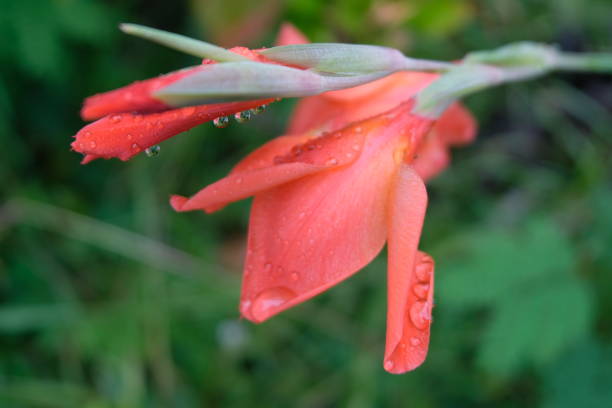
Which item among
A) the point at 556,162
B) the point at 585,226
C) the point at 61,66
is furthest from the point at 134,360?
the point at 556,162

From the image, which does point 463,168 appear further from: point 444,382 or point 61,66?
point 61,66

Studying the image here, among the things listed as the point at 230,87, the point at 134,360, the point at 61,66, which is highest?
the point at 230,87

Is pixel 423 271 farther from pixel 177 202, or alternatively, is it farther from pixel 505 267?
pixel 505 267

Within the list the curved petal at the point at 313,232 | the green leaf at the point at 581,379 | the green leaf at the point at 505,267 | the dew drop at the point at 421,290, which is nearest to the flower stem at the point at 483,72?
the curved petal at the point at 313,232

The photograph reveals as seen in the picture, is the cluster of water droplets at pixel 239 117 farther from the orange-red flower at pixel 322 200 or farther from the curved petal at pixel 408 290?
the curved petal at pixel 408 290

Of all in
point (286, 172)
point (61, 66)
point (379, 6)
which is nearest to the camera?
point (286, 172)

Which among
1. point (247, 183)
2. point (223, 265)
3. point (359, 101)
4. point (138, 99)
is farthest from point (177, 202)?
point (223, 265)

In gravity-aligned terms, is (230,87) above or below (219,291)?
above
